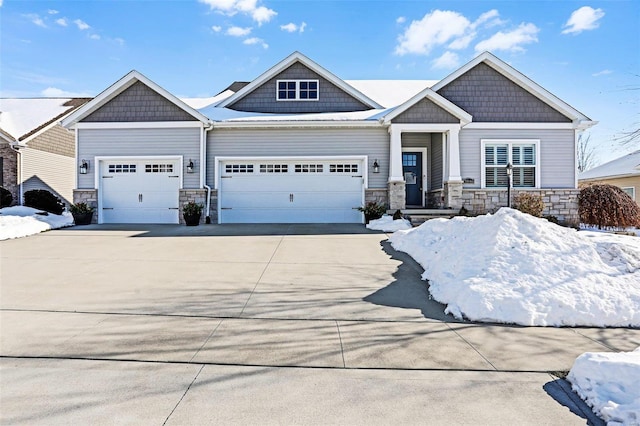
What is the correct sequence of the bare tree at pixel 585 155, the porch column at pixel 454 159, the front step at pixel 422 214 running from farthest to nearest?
the bare tree at pixel 585 155
the porch column at pixel 454 159
the front step at pixel 422 214

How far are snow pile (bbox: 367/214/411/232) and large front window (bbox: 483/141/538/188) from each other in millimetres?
4130

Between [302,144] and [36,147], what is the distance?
551 inches

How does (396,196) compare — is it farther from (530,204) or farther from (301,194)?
(530,204)

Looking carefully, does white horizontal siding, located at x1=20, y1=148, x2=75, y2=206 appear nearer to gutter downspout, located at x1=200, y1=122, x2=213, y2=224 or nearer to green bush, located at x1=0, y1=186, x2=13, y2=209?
green bush, located at x1=0, y1=186, x2=13, y2=209

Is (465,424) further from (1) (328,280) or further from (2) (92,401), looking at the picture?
(1) (328,280)

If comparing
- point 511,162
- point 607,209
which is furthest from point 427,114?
point 607,209

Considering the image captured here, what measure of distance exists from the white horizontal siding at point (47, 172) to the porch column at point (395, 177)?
16.6 metres

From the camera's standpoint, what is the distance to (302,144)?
42.2ft

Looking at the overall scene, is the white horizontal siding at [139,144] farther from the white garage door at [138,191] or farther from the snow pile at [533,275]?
the snow pile at [533,275]

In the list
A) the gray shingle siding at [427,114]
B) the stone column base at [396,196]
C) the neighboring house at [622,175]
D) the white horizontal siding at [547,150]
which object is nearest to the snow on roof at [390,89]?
the gray shingle siding at [427,114]

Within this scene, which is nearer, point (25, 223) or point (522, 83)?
point (25, 223)

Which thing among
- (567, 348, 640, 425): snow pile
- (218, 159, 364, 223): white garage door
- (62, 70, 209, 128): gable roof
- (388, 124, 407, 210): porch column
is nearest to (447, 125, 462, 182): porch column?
(388, 124, 407, 210): porch column

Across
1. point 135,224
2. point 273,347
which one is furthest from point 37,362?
point 135,224

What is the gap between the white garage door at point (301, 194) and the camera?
42.0 feet
